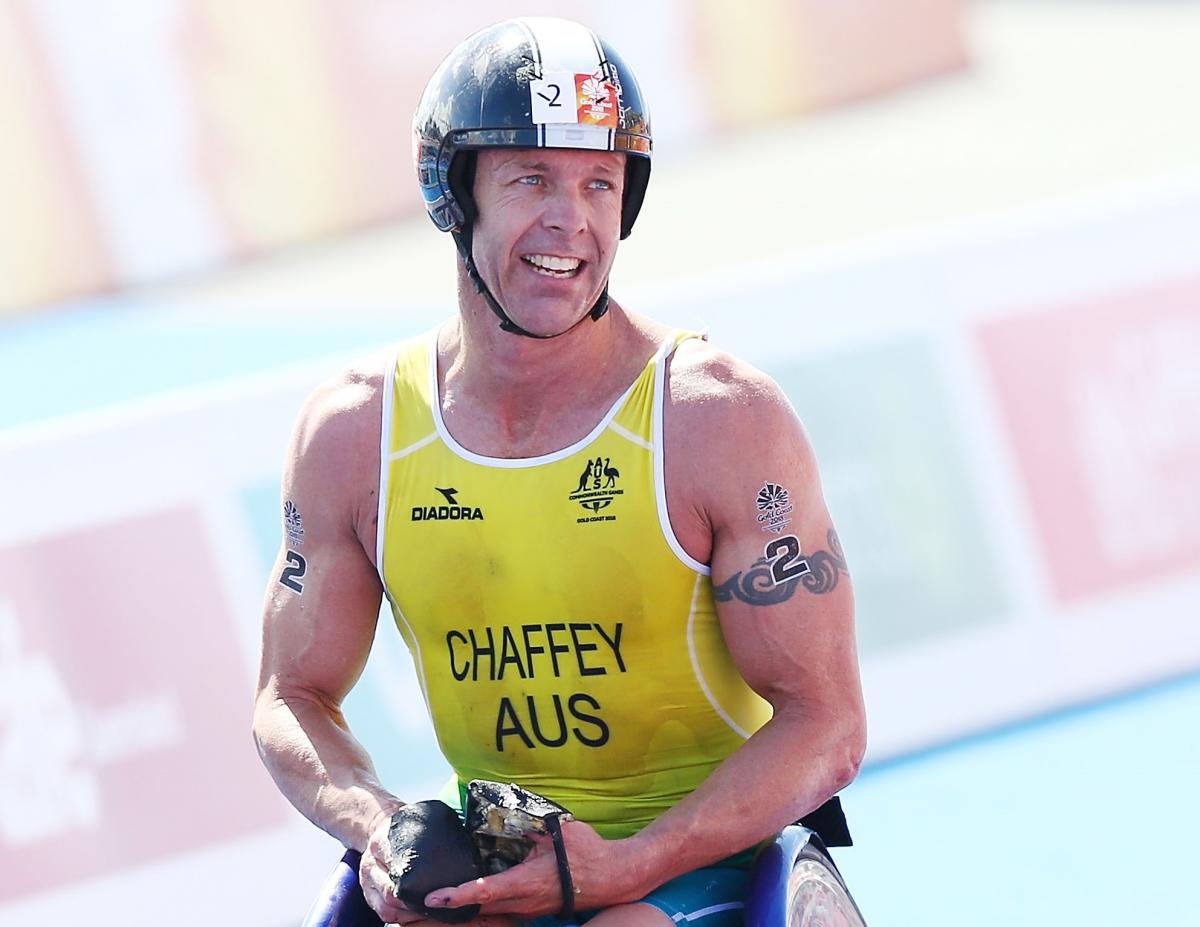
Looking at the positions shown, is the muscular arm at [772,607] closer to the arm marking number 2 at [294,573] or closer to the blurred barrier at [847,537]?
the arm marking number 2 at [294,573]

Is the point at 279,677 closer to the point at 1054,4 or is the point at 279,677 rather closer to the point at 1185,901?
the point at 1185,901

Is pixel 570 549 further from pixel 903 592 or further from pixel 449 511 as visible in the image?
pixel 903 592

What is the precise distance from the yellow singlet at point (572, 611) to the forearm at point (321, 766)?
0.19m

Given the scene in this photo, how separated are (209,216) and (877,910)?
765 centimetres

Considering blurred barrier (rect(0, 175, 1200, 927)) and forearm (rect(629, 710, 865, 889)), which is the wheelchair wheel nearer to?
forearm (rect(629, 710, 865, 889))

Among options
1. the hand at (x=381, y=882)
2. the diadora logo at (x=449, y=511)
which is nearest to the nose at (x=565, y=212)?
the diadora logo at (x=449, y=511)

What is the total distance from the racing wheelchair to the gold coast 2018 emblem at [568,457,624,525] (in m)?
0.57

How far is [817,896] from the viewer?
8.77ft

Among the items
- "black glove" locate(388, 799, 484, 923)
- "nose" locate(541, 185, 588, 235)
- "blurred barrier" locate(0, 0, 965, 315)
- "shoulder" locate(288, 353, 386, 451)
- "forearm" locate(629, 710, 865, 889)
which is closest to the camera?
"black glove" locate(388, 799, 484, 923)

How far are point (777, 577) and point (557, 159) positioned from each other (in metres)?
0.73

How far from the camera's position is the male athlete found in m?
2.72

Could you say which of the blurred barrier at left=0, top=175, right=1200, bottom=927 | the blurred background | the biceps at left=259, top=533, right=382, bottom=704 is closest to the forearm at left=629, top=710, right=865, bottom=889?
the biceps at left=259, top=533, right=382, bottom=704

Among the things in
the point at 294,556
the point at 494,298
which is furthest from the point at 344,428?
the point at 494,298

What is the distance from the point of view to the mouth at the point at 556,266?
9.15 feet
